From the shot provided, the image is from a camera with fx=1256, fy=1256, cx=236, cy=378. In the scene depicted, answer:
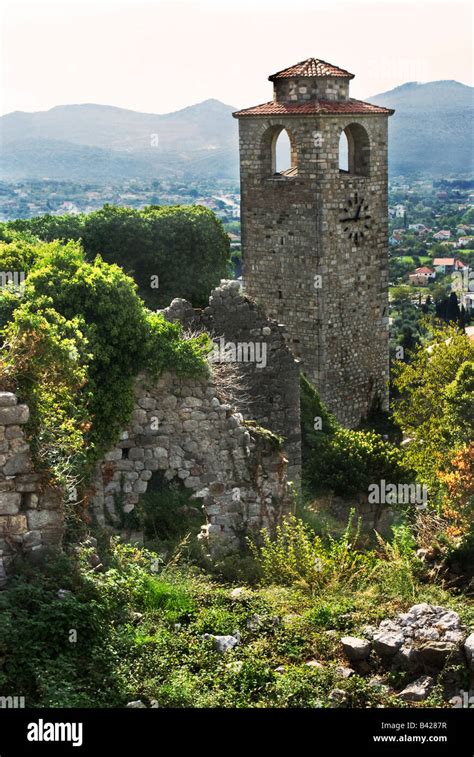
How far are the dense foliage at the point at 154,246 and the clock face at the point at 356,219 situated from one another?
134 inches

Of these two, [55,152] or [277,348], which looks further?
[55,152]

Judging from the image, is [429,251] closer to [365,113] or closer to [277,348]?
[365,113]

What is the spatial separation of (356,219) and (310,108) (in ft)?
10.9

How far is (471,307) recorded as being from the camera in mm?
62250

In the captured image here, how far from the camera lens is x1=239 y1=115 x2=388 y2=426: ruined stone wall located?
30.2 m

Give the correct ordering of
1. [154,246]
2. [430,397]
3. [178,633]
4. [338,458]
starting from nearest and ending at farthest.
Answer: [178,633] < [338,458] < [430,397] < [154,246]

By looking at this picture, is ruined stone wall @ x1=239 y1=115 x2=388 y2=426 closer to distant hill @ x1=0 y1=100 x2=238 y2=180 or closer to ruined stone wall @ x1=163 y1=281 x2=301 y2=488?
ruined stone wall @ x1=163 y1=281 x2=301 y2=488

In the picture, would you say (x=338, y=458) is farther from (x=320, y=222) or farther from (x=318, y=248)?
(x=320, y=222)

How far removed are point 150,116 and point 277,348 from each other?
155100 mm

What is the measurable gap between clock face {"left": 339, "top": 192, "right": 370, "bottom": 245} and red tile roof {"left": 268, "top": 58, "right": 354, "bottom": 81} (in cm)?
295

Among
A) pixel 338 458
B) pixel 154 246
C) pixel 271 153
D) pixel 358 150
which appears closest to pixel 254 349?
pixel 338 458

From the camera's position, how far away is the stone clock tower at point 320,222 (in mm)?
30141

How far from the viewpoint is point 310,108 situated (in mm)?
29578
